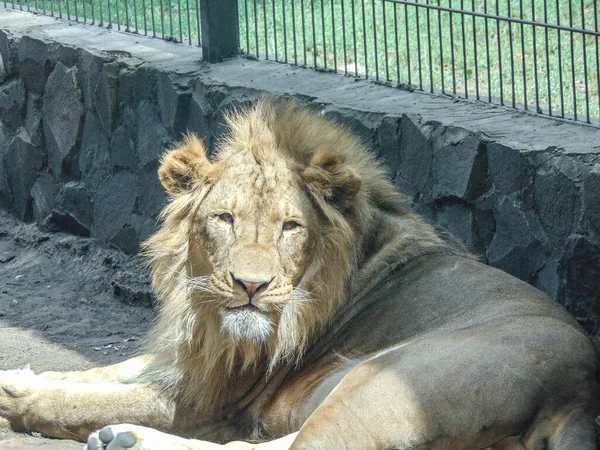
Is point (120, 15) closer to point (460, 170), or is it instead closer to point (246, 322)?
point (460, 170)

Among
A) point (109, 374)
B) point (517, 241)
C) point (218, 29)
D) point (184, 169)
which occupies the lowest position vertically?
point (109, 374)

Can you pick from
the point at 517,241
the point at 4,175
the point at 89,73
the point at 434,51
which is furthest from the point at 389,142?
the point at 4,175

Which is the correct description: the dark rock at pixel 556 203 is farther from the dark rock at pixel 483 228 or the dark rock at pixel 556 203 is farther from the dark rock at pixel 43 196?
the dark rock at pixel 43 196

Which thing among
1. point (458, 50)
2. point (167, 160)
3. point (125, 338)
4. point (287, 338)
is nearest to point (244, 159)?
point (167, 160)

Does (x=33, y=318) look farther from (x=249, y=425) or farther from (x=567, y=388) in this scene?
(x=567, y=388)

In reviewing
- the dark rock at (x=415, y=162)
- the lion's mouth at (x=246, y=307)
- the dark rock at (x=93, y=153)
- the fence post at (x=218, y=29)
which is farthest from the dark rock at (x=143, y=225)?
the lion's mouth at (x=246, y=307)

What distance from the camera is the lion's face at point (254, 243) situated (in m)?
4.01

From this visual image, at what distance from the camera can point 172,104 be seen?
6574 mm

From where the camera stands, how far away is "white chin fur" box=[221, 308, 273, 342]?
4051mm

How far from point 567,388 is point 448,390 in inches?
15.3

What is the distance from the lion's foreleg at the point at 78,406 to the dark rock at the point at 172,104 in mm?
2353

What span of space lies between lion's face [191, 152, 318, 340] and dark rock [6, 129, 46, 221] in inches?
153

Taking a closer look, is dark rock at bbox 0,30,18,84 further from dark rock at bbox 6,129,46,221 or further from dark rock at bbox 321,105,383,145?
dark rock at bbox 321,105,383,145

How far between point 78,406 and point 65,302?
2.21m
